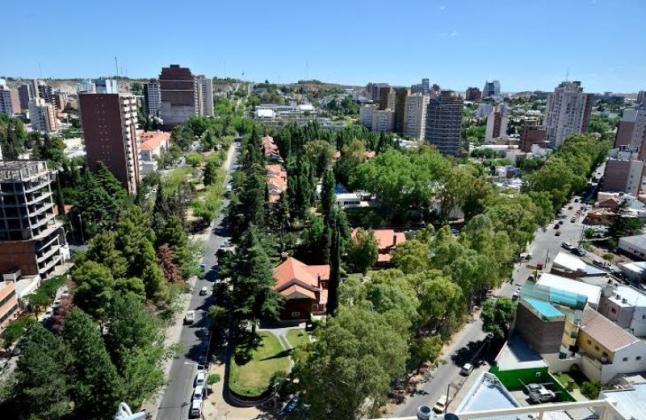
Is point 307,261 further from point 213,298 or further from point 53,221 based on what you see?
point 53,221

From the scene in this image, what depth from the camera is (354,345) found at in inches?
605

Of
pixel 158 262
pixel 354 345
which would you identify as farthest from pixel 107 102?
pixel 354 345

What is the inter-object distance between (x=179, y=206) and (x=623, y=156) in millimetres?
57540

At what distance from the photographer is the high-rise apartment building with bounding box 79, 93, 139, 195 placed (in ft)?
149

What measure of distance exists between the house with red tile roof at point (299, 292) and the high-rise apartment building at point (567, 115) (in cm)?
7573

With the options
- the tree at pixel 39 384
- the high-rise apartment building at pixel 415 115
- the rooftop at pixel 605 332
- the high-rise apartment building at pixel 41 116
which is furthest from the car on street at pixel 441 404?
the high-rise apartment building at pixel 41 116

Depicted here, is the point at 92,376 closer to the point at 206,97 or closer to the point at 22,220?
the point at 22,220

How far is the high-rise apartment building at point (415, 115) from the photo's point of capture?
95.2 meters

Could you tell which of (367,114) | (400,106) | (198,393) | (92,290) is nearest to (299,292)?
(198,393)

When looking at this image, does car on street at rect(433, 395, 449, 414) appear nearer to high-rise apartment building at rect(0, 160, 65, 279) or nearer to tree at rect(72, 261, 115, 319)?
tree at rect(72, 261, 115, 319)

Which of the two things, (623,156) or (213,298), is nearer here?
(213,298)

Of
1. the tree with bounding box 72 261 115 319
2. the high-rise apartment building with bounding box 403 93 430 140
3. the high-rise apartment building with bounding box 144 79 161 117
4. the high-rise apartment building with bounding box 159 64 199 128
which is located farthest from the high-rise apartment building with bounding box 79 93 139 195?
the high-rise apartment building with bounding box 144 79 161 117

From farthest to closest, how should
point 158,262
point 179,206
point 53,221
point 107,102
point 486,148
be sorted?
point 486,148
point 107,102
point 179,206
point 53,221
point 158,262

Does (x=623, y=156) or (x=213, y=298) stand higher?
(x=623, y=156)
